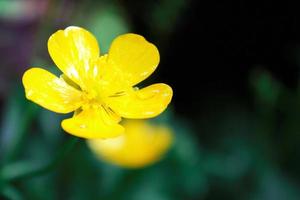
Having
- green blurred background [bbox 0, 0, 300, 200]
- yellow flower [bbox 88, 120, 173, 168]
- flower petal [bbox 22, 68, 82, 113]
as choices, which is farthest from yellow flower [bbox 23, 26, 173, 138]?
yellow flower [bbox 88, 120, 173, 168]

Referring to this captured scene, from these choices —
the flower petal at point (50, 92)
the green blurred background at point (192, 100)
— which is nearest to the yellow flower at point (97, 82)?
the flower petal at point (50, 92)

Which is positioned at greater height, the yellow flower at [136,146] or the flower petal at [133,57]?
the flower petal at [133,57]

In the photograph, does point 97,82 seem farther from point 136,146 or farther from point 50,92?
point 136,146

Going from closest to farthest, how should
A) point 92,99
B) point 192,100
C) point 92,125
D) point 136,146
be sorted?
point 92,125 → point 92,99 → point 136,146 → point 192,100

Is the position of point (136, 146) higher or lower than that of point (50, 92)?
lower

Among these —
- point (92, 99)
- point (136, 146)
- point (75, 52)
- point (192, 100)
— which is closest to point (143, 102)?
point (92, 99)

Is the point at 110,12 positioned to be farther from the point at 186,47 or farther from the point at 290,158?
the point at 290,158

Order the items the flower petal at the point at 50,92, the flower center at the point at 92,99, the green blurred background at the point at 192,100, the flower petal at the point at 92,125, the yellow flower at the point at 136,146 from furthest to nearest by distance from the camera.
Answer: the green blurred background at the point at 192,100 → the yellow flower at the point at 136,146 → the flower center at the point at 92,99 → the flower petal at the point at 50,92 → the flower petal at the point at 92,125

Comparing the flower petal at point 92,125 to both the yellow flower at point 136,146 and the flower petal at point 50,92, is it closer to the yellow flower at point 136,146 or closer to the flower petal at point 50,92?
the flower petal at point 50,92
